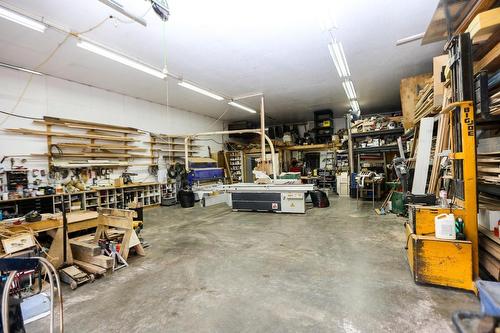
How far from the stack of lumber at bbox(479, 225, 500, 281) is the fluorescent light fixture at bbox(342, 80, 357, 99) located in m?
5.28

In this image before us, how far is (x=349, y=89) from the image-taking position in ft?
24.5

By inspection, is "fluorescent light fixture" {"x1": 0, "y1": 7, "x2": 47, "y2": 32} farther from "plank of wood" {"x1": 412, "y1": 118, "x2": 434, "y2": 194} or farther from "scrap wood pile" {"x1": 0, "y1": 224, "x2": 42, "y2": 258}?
"plank of wood" {"x1": 412, "y1": 118, "x2": 434, "y2": 194}

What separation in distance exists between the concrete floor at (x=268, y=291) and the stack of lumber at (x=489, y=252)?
17.8 inches

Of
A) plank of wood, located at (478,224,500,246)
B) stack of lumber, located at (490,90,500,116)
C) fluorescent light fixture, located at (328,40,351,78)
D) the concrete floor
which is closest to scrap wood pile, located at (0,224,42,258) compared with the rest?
the concrete floor

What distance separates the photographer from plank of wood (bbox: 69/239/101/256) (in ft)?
9.85

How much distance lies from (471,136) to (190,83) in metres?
5.87

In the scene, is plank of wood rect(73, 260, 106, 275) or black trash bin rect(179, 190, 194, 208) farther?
black trash bin rect(179, 190, 194, 208)

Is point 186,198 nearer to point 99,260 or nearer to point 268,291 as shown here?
point 99,260

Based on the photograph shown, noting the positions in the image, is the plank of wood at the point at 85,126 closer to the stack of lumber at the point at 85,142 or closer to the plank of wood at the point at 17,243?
the stack of lumber at the point at 85,142

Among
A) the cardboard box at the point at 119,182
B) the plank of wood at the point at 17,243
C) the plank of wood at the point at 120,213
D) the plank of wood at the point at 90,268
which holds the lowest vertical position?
the plank of wood at the point at 90,268

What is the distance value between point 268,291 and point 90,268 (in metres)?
2.29

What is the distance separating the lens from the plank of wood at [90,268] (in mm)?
2866

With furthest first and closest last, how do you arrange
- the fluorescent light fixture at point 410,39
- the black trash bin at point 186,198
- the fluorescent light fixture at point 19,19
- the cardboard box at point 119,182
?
the black trash bin at point 186,198
the cardboard box at point 119,182
the fluorescent light fixture at point 410,39
the fluorescent light fixture at point 19,19

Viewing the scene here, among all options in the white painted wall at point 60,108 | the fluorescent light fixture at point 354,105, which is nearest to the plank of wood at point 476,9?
the fluorescent light fixture at point 354,105
